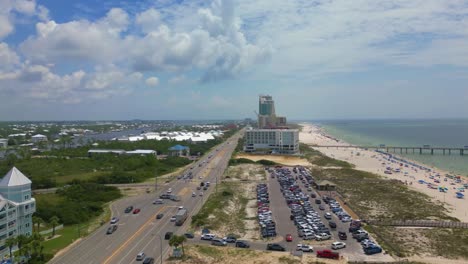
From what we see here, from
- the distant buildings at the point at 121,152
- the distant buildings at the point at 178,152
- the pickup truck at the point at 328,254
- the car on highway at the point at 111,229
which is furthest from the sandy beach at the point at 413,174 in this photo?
the distant buildings at the point at 121,152

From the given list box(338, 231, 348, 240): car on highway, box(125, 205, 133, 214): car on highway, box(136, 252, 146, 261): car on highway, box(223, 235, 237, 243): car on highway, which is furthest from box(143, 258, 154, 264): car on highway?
box(338, 231, 348, 240): car on highway

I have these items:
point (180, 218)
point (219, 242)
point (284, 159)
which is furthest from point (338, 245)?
point (284, 159)

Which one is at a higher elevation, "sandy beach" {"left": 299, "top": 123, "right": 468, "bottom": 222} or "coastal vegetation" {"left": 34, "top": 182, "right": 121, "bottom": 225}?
"coastal vegetation" {"left": 34, "top": 182, "right": 121, "bottom": 225}

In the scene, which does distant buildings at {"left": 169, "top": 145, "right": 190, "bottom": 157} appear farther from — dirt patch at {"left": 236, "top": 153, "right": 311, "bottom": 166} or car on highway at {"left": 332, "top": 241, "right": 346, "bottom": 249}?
car on highway at {"left": 332, "top": 241, "right": 346, "bottom": 249}

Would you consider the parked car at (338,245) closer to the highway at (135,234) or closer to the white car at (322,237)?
the white car at (322,237)

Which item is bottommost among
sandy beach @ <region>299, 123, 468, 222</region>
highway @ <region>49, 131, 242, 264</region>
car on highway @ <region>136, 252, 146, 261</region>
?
sandy beach @ <region>299, 123, 468, 222</region>

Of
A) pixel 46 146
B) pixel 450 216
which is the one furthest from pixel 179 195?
pixel 46 146

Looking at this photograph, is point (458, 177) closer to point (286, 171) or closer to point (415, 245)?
point (286, 171)
